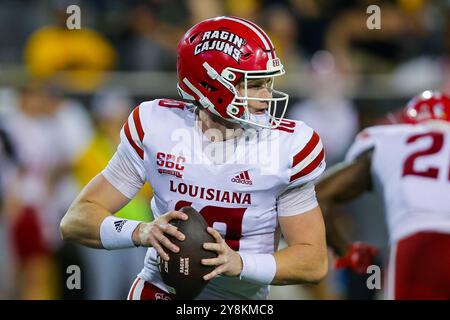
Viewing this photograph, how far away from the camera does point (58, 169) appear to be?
7598mm

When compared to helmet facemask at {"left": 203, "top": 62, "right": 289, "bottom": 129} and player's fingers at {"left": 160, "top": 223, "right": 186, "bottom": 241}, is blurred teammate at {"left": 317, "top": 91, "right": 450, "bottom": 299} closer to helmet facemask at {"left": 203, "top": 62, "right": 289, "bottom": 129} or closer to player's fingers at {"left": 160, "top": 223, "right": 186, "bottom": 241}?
helmet facemask at {"left": 203, "top": 62, "right": 289, "bottom": 129}

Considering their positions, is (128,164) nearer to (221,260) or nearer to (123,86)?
(221,260)

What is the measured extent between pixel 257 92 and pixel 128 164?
588mm

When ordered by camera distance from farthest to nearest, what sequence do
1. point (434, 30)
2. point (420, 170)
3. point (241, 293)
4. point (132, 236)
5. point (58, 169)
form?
1. point (434, 30)
2. point (58, 169)
3. point (420, 170)
4. point (241, 293)
5. point (132, 236)

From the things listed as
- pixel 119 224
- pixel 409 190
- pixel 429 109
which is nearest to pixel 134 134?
pixel 119 224

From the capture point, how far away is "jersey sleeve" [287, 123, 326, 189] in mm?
3877

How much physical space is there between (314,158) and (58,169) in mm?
4011

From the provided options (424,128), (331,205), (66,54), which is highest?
(66,54)

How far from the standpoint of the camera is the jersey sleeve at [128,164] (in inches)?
158

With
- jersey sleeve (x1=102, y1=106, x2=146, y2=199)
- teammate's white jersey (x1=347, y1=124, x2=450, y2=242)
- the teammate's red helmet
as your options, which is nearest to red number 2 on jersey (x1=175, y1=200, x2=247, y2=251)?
jersey sleeve (x1=102, y1=106, x2=146, y2=199)

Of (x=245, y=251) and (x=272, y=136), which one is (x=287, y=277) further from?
(x=272, y=136)

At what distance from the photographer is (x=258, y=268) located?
3773mm

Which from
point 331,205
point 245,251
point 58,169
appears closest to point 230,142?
point 245,251

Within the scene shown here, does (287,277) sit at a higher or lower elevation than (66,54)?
lower
